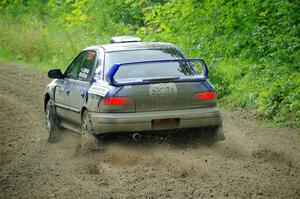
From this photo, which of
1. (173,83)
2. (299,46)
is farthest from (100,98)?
(299,46)

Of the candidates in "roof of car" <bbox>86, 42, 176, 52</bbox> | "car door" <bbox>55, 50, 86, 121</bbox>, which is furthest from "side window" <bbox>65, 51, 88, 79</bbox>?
"roof of car" <bbox>86, 42, 176, 52</bbox>

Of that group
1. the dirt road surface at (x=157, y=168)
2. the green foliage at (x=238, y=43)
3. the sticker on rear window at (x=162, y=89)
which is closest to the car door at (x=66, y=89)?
the dirt road surface at (x=157, y=168)

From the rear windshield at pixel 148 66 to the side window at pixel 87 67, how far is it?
0.37m

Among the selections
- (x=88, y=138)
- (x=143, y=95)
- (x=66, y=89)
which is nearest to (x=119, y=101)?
(x=143, y=95)

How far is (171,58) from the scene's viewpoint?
9992mm

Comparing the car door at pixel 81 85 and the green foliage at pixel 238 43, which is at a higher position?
the car door at pixel 81 85

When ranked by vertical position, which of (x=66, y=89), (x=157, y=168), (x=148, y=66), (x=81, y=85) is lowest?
(x=157, y=168)

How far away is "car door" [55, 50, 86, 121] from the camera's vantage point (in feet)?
35.6

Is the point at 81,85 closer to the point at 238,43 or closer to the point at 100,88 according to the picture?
the point at 100,88

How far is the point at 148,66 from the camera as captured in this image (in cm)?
969

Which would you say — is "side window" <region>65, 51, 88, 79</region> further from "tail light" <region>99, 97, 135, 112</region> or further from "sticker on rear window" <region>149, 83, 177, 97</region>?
"sticker on rear window" <region>149, 83, 177, 97</region>

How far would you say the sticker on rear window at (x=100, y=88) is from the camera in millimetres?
9191

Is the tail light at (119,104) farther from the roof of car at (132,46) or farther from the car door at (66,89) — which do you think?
the car door at (66,89)

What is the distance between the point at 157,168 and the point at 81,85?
2477 mm
